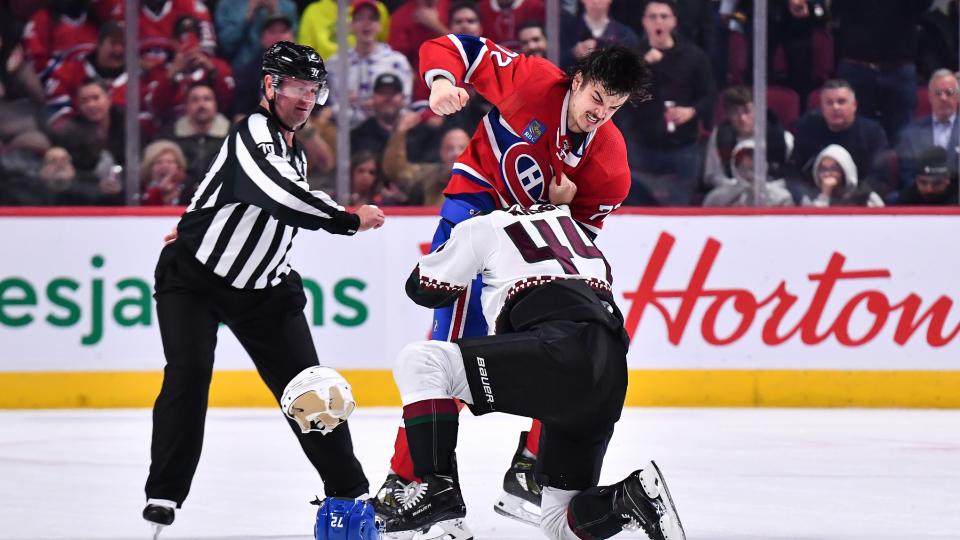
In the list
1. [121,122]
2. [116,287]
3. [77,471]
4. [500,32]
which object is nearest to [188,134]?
[121,122]

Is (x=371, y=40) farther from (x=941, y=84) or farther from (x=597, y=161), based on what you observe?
(x=597, y=161)

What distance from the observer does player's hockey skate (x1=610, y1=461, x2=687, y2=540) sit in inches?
131

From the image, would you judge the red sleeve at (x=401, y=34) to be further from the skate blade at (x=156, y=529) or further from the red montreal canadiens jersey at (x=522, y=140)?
the skate blade at (x=156, y=529)

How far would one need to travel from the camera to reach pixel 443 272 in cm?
347

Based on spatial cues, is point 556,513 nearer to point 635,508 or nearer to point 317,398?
point 635,508

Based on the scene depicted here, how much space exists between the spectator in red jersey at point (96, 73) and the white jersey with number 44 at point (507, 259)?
4.20 meters

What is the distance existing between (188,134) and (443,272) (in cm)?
416

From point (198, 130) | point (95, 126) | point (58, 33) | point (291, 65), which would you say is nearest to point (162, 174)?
point (198, 130)

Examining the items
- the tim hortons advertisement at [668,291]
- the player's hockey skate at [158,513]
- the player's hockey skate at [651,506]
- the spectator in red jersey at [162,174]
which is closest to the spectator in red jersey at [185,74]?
the spectator in red jersey at [162,174]

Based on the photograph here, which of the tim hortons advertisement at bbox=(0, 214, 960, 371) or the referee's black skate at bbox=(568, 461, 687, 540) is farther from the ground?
the referee's black skate at bbox=(568, 461, 687, 540)

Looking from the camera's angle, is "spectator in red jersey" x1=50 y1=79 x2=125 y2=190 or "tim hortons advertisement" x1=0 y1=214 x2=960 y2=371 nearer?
"tim hortons advertisement" x1=0 y1=214 x2=960 y2=371

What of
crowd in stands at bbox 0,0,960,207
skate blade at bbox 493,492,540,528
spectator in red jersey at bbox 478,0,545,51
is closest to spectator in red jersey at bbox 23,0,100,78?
crowd in stands at bbox 0,0,960,207

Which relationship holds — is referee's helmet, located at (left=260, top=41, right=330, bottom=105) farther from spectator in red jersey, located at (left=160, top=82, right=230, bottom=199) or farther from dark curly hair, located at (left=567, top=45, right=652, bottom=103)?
spectator in red jersey, located at (left=160, top=82, right=230, bottom=199)

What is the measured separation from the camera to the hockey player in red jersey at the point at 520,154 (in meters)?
3.99
